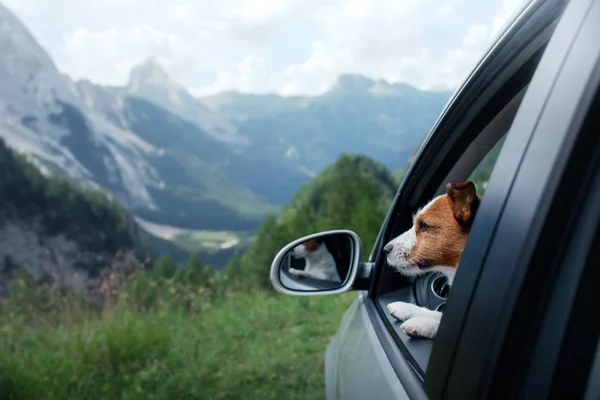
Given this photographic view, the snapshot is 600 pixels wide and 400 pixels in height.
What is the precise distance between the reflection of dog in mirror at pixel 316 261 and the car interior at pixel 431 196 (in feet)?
0.66

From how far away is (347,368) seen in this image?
4.92ft

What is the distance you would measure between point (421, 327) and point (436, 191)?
0.58 m

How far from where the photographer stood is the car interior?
5.06 feet

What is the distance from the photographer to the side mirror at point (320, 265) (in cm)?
176

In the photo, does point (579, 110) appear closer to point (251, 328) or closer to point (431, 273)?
point (431, 273)

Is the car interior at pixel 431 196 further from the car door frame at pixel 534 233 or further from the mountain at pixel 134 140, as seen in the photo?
the mountain at pixel 134 140

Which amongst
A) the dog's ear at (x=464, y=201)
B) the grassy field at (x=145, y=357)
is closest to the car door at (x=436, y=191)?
the dog's ear at (x=464, y=201)

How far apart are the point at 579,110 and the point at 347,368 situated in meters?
0.98

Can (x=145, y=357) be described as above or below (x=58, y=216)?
above

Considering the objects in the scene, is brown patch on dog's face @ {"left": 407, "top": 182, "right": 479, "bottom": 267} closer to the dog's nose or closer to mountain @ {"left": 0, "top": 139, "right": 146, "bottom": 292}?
the dog's nose

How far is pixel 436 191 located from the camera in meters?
1.71

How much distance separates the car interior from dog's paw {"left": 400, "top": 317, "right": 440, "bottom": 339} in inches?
6.7

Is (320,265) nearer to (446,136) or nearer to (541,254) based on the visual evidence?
(446,136)

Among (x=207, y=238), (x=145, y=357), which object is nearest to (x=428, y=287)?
(x=145, y=357)
